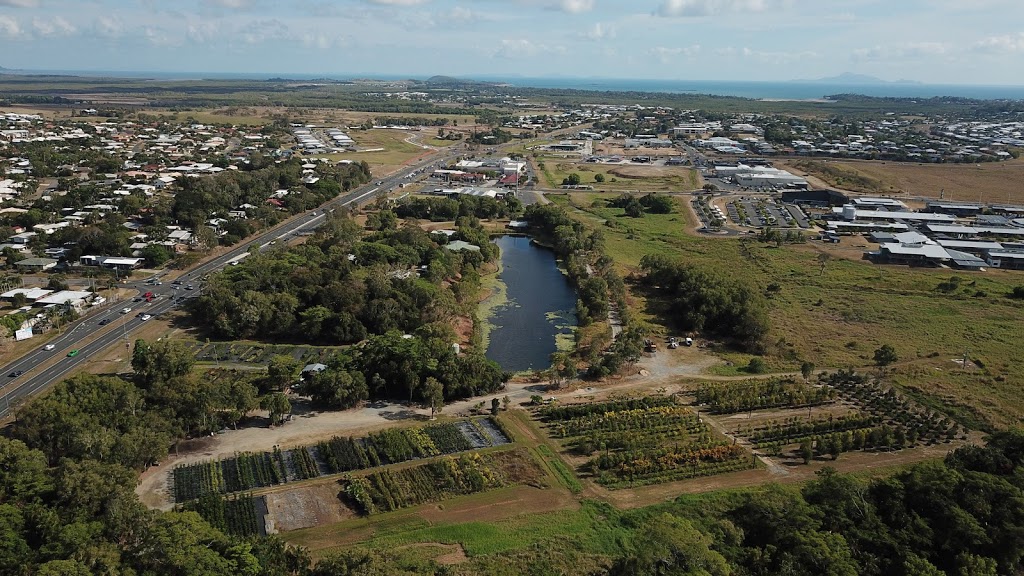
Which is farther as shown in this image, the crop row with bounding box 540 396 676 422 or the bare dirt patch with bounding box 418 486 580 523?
the crop row with bounding box 540 396 676 422

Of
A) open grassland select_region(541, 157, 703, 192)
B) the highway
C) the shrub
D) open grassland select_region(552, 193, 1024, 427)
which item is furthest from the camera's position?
open grassland select_region(541, 157, 703, 192)

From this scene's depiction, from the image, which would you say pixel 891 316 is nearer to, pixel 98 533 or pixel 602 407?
pixel 602 407

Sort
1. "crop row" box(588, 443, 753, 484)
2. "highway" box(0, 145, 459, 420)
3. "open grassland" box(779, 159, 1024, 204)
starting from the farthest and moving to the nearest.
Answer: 1. "open grassland" box(779, 159, 1024, 204)
2. "highway" box(0, 145, 459, 420)
3. "crop row" box(588, 443, 753, 484)

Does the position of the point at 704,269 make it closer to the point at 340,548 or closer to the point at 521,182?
the point at 340,548

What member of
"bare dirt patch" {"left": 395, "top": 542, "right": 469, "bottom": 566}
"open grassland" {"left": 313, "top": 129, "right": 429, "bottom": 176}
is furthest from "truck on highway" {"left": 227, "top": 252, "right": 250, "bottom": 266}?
"open grassland" {"left": 313, "top": 129, "right": 429, "bottom": 176}

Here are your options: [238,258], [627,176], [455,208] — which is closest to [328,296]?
[238,258]

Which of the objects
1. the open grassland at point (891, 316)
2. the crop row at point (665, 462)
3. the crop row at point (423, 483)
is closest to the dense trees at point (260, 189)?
the open grassland at point (891, 316)

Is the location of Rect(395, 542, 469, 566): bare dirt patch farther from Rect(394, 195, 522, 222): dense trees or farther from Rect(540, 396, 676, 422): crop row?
Rect(394, 195, 522, 222): dense trees
